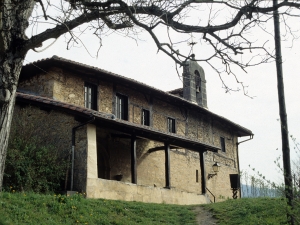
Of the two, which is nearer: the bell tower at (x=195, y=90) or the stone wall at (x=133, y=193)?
the stone wall at (x=133, y=193)

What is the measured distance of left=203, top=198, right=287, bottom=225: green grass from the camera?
11.9m

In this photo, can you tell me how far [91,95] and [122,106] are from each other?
5.83 ft

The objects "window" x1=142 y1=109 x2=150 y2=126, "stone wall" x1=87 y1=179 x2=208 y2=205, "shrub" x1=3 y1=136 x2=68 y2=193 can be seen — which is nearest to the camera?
"shrub" x1=3 y1=136 x2=68 y2=193

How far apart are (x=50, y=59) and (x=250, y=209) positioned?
8.44 m

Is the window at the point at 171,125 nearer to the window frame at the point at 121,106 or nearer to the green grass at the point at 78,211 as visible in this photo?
the window frame at the point at 121,106

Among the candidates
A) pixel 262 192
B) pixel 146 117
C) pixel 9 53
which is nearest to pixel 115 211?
pixel 9 53

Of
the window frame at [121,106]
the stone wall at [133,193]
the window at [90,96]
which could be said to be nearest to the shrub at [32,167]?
the stone wall at [133,193]

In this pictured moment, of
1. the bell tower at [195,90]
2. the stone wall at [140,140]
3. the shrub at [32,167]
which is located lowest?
the shrub at [32,167]

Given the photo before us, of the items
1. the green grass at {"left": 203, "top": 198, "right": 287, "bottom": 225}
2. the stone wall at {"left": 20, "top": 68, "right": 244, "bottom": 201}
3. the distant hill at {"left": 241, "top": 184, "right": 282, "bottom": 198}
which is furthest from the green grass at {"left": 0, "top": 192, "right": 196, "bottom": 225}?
the distant hill at {"left": 241, "top": 184, "right": 282, "bottom": 198}

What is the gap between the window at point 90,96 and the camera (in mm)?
18125

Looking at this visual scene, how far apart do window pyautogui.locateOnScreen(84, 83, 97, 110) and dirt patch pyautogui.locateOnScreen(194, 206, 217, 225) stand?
628 cm

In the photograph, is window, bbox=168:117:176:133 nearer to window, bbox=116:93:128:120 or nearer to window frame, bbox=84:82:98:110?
window, bbox=116:93:128:120

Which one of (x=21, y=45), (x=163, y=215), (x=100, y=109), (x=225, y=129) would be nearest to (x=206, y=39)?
(x=21, y=45)

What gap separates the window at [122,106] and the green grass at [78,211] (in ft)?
20.4
